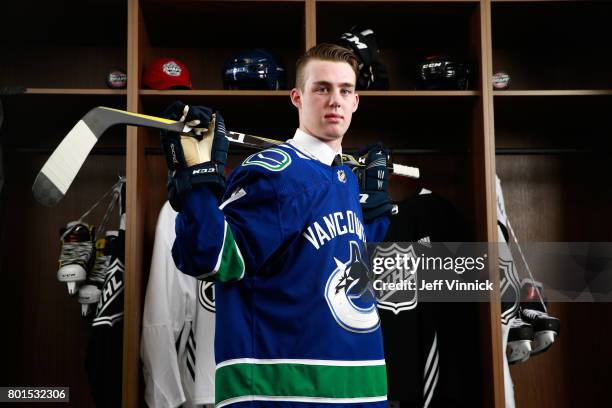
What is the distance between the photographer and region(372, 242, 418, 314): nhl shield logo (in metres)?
2.51

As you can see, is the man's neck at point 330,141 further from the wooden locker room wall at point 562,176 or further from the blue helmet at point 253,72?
the wooden locker room wall at point 562,176

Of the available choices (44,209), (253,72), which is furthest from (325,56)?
(44,209)

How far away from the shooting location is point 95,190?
112 inches

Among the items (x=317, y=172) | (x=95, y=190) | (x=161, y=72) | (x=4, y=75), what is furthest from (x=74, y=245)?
(x=317, y=172)

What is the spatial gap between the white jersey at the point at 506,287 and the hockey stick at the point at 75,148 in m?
1.41

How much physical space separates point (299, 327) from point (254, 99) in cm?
115

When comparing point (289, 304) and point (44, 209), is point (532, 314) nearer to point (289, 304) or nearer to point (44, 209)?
point (289, 304)

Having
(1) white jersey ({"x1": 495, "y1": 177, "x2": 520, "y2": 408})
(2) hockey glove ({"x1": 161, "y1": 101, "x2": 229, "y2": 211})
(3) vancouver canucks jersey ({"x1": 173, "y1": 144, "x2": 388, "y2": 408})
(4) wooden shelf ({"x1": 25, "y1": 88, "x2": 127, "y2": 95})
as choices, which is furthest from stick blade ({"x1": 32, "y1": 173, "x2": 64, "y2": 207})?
(1) white jersey ({"x1": 495, "y1": 177, "x2": 520, "y2": 408})

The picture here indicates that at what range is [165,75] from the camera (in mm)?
2504

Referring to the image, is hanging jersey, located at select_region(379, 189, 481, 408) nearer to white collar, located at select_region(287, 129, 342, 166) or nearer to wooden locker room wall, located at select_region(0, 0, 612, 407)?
wooden locker room wall, located at select_region(0, 0, 612, 407)

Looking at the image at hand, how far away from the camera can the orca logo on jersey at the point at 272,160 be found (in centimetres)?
157

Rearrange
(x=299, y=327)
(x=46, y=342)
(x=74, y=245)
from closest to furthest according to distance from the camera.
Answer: (x=299, y=327) → (x=74, y=245) → (x=46, y=342)

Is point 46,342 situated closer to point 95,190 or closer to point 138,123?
point 95,190

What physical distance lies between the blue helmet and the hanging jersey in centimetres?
70
